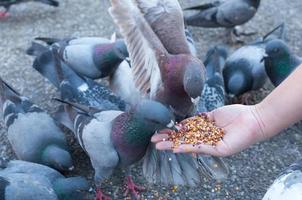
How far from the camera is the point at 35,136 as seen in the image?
3787 mm

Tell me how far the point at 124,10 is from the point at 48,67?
1173 mm

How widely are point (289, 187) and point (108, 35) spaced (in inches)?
148

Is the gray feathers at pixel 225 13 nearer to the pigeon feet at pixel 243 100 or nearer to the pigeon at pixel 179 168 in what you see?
the pigeon feet at pixel 243 100

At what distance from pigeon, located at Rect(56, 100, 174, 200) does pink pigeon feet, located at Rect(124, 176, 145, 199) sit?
16mm

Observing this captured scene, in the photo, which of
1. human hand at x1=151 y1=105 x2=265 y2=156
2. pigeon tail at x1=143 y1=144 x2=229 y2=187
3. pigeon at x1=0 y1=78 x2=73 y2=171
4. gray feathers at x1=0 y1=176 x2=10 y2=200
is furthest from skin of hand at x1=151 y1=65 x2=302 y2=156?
gray feathers at x1=0 y1=176 x2=10 y2=200

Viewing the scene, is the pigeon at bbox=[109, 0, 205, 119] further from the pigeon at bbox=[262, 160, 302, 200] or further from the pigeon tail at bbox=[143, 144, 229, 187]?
the pigeon at bbox=[262, 160, 302, 200]

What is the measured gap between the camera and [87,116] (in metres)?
3.73

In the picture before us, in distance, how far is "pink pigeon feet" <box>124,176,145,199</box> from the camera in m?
3.77

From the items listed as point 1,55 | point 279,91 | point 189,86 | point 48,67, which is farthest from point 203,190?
point 1,55

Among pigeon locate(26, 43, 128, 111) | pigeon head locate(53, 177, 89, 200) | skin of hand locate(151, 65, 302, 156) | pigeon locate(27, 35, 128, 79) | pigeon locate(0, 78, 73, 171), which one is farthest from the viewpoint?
pigeon locate(27, 35, 128, 79)

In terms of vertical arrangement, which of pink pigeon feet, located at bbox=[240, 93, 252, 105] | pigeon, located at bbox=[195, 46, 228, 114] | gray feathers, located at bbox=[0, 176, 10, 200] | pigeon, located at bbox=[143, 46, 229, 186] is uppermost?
gray feathers, located at bbox=[0, 176, 10, 200]

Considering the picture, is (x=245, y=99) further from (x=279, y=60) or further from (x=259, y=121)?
(x=259, y=121)

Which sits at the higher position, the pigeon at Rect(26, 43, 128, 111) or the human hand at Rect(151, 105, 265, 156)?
the human hand at Rect(151, 105, 265, 156)

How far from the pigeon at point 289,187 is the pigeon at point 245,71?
208 centimetres
